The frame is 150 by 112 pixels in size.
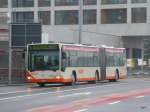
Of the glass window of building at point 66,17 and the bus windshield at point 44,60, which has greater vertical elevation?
the glass window of building at point 66,17

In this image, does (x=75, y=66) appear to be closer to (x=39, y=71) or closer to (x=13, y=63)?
(x=39, y=71)

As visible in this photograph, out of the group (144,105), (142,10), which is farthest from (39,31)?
(142,10)

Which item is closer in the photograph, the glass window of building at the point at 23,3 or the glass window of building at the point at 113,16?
the glass window of building at the point at 113,16

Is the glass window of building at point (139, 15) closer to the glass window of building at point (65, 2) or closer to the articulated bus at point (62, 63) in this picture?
the glass window of building at point (65, 2)

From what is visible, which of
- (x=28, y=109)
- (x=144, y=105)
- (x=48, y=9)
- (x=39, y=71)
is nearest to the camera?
(x=28, y=109)

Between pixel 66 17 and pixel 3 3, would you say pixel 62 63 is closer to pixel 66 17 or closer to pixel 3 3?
pixel 66 17

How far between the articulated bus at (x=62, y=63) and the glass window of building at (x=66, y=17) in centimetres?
4520

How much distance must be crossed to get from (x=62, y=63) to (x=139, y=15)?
4945 centimetres

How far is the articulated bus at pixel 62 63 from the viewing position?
126 ft

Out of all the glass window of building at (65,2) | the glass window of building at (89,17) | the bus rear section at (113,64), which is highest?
the glass window of building at (65,2)

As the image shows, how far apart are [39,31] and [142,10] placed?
4337cm

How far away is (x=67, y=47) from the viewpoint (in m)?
39.5

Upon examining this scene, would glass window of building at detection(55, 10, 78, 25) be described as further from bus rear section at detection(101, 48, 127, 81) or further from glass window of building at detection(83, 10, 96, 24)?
bus rear section at detection(101, 48, 127, 81)

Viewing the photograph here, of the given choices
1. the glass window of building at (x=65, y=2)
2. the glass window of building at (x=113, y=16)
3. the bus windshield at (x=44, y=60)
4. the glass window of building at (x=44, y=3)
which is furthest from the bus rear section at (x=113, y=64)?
the glass window of building at (x=44, y=3)
